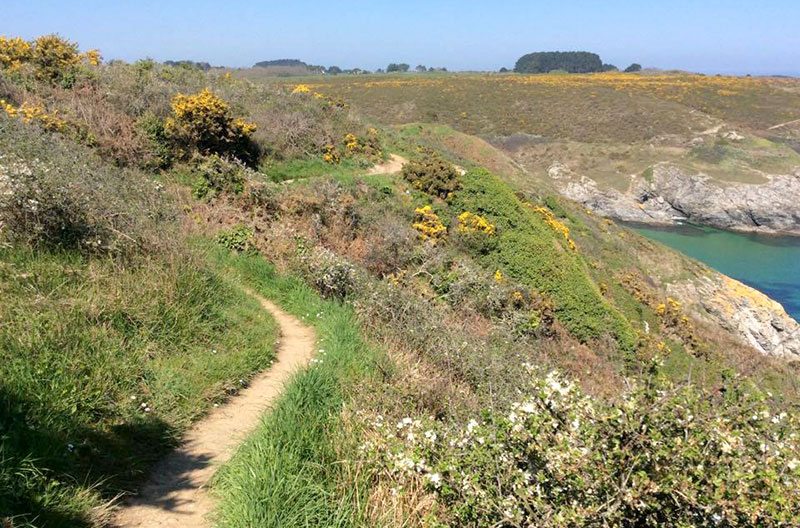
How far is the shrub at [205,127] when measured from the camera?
12.7 metres

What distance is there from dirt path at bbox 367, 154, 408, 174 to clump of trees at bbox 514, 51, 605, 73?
17033 cm

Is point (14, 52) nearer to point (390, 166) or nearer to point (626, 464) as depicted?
point (390, 166)

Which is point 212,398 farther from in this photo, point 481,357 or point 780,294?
point 780,294

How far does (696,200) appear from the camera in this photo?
51250mm

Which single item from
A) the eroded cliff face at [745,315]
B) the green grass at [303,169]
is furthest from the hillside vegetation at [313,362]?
the eroded cliff face at [745,315]

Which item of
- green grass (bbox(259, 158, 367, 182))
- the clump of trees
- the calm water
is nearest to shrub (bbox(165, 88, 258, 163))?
green grass (bbox(259, 158, 367, 182))

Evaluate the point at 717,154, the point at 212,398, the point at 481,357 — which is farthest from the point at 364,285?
the point at 717,154

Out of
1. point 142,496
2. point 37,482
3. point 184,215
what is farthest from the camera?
point 184,215

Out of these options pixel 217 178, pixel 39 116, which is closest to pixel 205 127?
pixel 217 178

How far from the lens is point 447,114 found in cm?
7581

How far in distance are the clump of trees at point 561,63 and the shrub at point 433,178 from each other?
569 ft

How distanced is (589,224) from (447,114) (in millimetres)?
53415

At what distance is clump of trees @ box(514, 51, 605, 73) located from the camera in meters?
175

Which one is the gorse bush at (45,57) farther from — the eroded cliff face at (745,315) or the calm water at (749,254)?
the calm water at (749,254)
